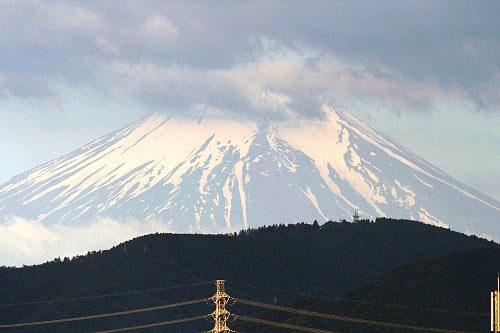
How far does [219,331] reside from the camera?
5226 inches

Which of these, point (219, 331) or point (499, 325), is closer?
point (499, 325)

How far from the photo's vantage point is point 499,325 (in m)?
86.0

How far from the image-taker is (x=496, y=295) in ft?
279

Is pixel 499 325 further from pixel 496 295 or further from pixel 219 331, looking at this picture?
pixel 219 331

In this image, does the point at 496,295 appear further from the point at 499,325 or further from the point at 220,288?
the point at 220,288

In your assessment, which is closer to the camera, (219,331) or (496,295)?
(496,295)

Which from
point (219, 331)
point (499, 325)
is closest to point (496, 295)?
point (499, 325)

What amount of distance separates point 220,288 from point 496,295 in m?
53.0

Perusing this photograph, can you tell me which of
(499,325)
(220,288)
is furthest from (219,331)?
(499,325)

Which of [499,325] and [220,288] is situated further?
[220,288]

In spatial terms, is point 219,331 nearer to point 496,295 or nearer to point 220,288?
point 220,288

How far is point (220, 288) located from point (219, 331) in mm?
4439

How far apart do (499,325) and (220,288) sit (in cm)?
5208

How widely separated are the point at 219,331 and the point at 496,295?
50155 mm
